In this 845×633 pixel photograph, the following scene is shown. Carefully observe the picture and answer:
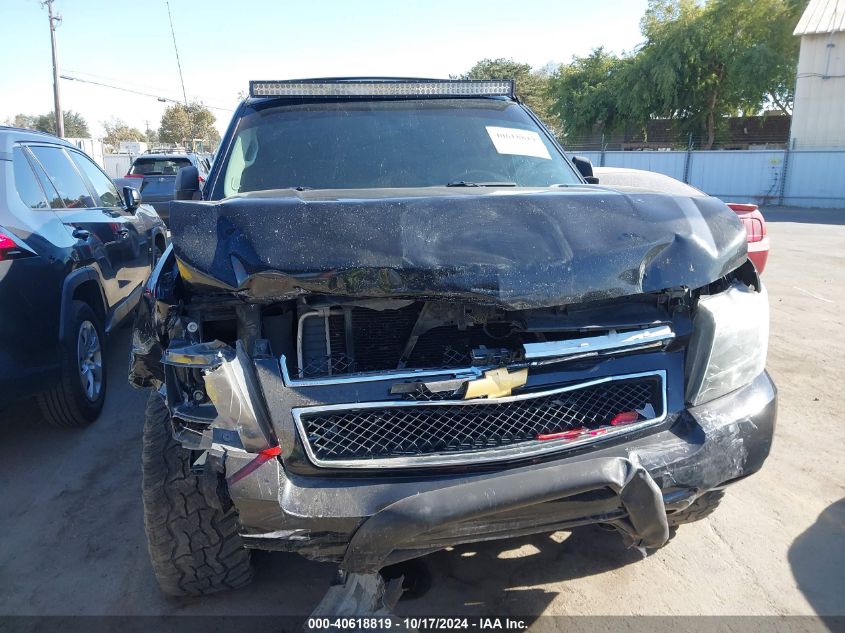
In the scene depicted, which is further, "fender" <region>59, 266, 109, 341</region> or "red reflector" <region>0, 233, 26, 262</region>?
"fender" <region>59, 266, 109, 341</region>

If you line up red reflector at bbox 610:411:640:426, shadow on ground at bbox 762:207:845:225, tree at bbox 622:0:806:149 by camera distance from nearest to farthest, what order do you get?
red reflector at bbox 610:411:640:426
shadow on ground at bbox 762:207:845:225
tree at bbox 622:0:806:149

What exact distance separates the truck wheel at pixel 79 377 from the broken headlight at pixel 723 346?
3342 millimetres

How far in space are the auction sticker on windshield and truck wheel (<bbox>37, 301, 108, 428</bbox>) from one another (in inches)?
106

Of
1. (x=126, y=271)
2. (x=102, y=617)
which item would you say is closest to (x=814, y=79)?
(x=126, y=271)

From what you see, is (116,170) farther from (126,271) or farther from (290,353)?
(290,353)

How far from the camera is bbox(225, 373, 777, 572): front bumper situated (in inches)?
70.9

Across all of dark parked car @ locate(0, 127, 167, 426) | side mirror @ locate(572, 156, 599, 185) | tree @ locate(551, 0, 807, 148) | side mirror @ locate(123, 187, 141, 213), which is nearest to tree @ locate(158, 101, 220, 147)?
tree @ locate(551, 0, 807, 148)

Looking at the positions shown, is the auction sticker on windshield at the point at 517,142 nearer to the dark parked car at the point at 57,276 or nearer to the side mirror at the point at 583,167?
the side mirror at the point at 583,167

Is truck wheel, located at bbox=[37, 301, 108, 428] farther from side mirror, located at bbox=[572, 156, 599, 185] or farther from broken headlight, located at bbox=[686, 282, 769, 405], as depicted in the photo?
broken headlight, located at bbox=[686, 282, 769, 405]

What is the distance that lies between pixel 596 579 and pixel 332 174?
221cm

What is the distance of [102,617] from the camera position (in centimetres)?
244

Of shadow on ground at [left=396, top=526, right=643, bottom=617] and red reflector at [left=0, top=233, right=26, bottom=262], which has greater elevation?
red reflector at [left=0, top=233, right=26, bottom=262]

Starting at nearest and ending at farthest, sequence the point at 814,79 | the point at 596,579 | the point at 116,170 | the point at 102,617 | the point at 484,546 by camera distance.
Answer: the point at 102,617 < the point at 596,579 < the point at 484,546 < the point at 814,79 < the point at 116,170

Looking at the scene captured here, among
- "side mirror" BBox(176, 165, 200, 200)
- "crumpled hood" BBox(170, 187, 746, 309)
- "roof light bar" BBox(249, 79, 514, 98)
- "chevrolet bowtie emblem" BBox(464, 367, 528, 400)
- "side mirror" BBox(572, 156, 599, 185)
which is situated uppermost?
"roof light bar" BBox(249, 79, 514, 98)
